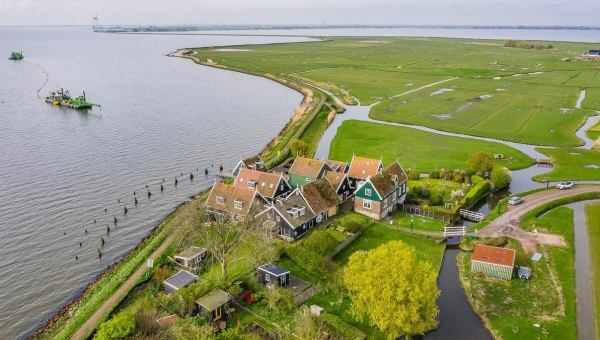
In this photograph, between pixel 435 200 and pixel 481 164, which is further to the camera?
pixel 481 164

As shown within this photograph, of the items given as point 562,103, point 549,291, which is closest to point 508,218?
point 549,291

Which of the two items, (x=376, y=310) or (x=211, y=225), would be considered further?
(x=211, y=225)

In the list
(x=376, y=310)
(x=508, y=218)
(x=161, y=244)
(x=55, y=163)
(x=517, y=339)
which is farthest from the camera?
(x=55, y=163)

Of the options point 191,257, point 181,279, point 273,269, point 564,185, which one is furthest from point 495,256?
point 564,185

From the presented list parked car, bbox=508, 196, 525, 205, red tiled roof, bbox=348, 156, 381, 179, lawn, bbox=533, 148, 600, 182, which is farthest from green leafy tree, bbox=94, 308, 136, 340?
lawn, bbox=533, 148, 600, 182

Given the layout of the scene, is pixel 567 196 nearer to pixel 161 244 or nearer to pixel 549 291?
pixel 549 291

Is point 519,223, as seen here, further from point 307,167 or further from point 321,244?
point 307,167
